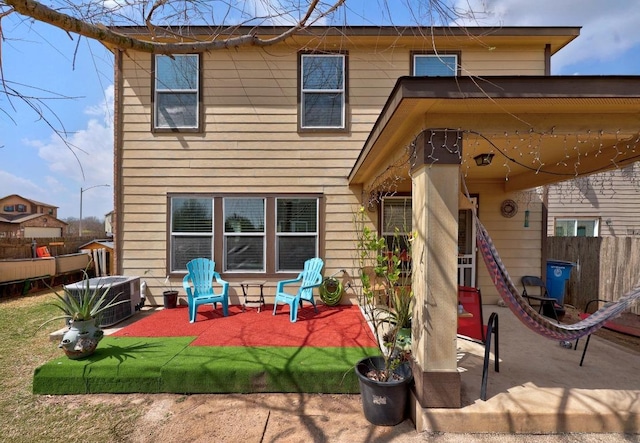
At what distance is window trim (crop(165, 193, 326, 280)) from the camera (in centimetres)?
525

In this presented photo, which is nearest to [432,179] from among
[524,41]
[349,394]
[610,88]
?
[610,88]

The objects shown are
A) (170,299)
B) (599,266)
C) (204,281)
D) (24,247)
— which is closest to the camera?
(204,281)

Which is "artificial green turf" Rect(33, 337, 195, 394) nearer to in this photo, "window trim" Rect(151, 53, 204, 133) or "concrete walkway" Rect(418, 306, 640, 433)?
"concrete walkway" Rect(418, 306, 640, 433)

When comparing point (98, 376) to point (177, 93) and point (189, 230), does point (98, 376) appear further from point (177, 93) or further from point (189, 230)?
point (177, 93)

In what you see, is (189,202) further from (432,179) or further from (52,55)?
(432,179)

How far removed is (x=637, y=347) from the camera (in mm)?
3617

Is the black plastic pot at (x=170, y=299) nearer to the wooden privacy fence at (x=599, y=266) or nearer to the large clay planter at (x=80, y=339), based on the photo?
the large clay planter at (x=80, y=339)

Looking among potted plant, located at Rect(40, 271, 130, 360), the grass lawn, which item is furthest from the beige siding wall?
potted plant, located at Rect(40, 271, 130, 360)

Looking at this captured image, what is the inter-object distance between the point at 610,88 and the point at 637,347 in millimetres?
3408

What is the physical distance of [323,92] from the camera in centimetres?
530

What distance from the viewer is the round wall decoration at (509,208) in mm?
5352

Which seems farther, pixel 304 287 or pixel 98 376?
pixel 304 287

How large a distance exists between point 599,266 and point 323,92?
5.99 meters

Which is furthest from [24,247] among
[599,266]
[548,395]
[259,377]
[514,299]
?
[599,266]
